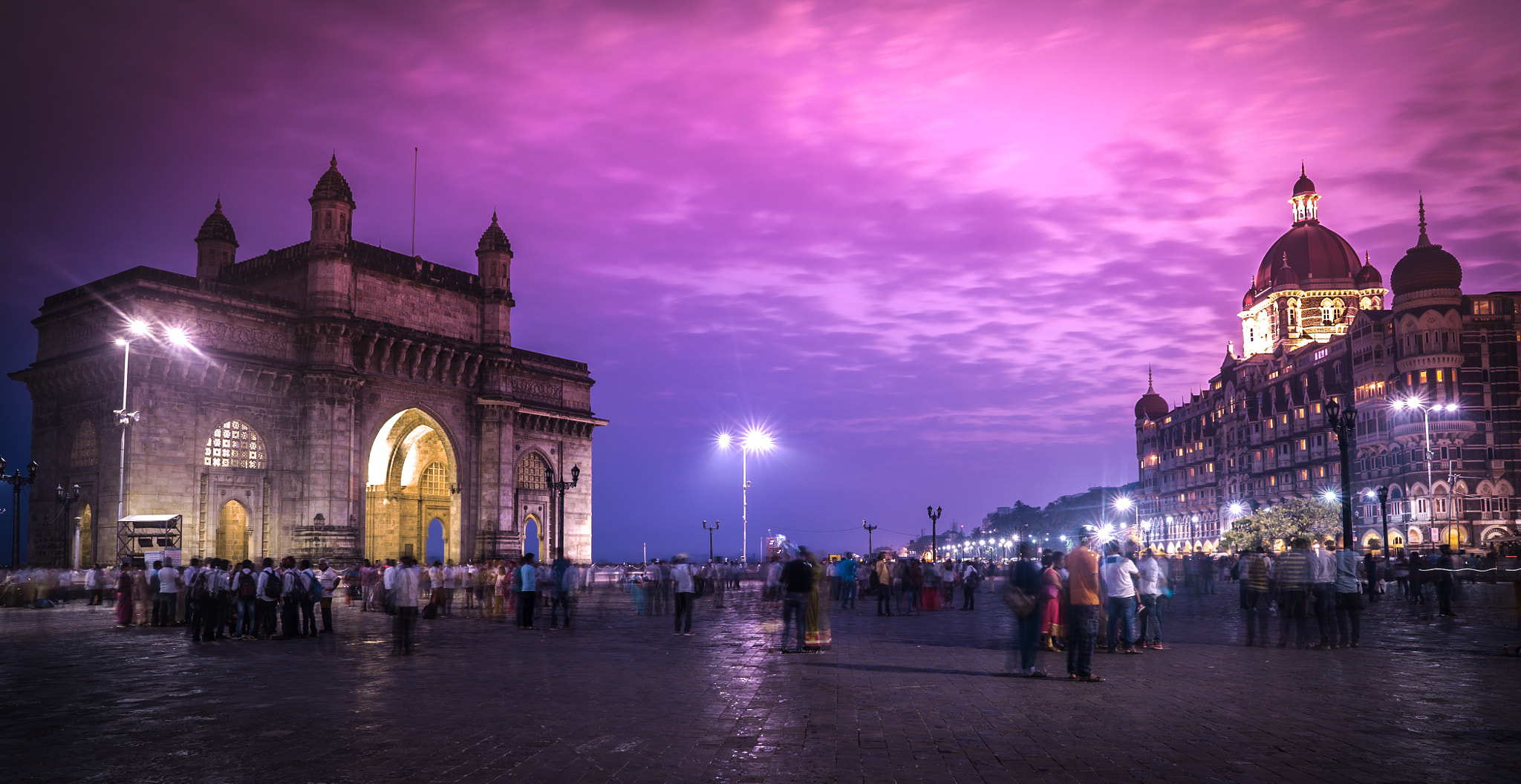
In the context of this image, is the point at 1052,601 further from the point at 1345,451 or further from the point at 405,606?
the point at 1345,451

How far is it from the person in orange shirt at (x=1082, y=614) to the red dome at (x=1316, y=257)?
12429cm

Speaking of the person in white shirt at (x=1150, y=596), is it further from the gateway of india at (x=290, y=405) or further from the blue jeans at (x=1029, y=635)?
the gateway of india at (x=290, y=405)

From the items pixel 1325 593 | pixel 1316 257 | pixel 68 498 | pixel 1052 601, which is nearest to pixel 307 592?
pixel 1052 601

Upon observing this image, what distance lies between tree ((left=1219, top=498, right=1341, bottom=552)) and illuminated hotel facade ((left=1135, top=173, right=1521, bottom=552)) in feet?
10.9

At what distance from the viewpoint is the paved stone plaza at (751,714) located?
295 inches

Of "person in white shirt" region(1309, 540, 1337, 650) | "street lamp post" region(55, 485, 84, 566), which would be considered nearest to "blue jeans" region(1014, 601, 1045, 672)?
"person in white shirt" region(1309, 540, 1337, 650)

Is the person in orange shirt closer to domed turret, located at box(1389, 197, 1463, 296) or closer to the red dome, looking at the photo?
domed turret, located at box(1389, 197, 1463, 296)

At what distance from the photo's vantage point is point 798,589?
16766 millimetres

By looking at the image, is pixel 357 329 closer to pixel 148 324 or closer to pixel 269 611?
pixel 148 324

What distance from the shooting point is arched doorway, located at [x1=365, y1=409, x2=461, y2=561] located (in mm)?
50750

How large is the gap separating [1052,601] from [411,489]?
4449cm

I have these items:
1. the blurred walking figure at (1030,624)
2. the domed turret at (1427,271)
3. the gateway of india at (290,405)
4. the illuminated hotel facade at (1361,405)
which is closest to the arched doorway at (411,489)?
the gateway of india at (290,405)

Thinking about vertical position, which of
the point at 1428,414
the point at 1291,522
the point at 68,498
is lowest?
the point at 1291,522

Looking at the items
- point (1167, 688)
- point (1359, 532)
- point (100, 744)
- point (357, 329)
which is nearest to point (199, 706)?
point (100, 744)
